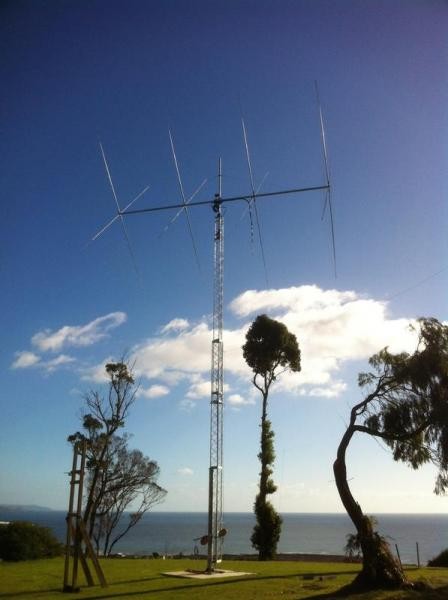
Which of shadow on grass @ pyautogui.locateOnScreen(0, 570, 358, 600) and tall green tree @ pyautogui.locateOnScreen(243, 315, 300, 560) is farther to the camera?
tall green tree @ pyautogui.locateOnScreen(243, 315, 300, 560)

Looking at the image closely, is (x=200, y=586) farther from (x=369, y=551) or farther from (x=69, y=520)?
(x=369, y=551)

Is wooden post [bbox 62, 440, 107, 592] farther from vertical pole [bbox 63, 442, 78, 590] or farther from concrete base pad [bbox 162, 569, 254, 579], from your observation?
concrete base pad [bbox 162, 569, 254, 579]

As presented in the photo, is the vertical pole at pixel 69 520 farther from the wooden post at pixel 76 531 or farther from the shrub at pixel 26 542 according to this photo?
the shrub at pixel 26 542

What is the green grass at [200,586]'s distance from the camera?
12.2 m

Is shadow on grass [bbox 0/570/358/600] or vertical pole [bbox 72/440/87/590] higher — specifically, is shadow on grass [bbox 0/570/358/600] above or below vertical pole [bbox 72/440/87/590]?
below

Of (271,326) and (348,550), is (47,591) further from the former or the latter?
(271,326)

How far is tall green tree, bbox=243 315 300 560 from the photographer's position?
2905cm

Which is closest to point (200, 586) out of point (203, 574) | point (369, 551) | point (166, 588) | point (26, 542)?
point (166, 588)

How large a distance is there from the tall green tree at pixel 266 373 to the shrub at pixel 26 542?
37.2ft

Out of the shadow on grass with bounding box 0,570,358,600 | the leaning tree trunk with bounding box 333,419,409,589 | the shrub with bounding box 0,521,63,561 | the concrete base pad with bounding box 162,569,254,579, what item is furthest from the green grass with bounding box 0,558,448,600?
the shrub with bounding box 0,521,63,561

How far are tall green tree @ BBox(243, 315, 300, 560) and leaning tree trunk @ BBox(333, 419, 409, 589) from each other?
14.4 metres

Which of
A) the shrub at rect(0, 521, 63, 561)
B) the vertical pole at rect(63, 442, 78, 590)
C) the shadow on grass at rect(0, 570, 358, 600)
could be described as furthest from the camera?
the shrub at rect(0, 521, 63, 561)

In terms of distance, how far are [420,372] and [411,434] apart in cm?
198

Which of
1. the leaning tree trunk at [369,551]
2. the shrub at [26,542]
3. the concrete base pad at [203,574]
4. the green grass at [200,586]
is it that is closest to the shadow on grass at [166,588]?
the green grass at [200,586]
